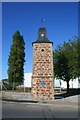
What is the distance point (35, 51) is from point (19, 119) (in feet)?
69.2

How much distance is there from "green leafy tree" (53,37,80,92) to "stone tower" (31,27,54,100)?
374 inches

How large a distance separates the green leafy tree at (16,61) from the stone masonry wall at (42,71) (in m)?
35.3

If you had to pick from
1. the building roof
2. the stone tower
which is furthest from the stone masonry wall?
the building roof

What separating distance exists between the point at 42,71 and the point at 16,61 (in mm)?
37652

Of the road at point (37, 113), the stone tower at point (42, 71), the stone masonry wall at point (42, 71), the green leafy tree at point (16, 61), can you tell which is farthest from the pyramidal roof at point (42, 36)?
the green leafy tree at point (16, 61)

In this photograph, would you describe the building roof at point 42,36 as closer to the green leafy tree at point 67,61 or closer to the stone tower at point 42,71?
the stone tower at point 42,71

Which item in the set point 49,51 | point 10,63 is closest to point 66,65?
point 49,51

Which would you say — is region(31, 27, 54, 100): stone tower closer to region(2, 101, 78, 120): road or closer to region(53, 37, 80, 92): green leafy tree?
region(53, 37, 80, 92): green leafy tree

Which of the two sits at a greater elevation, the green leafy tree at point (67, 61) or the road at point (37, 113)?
the green leafy tree at point (67, 61)

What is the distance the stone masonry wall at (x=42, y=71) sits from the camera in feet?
119

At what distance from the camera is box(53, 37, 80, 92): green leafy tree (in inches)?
1826

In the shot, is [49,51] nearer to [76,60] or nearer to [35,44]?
[35,44]

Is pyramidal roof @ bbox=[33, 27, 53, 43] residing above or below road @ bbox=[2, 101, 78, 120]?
above

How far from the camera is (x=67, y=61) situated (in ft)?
159
